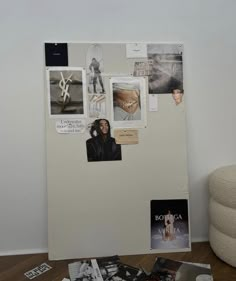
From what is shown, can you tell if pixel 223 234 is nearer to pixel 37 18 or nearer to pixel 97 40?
pixel 97 40

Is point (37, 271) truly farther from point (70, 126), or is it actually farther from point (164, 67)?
point (164, 67)

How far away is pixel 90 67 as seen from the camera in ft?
6.03

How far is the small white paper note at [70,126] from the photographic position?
1.84 metres

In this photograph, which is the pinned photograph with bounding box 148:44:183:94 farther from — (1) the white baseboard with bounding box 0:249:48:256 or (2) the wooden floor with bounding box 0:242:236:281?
(1) the white baseboard with bounding box 0:249:48:256

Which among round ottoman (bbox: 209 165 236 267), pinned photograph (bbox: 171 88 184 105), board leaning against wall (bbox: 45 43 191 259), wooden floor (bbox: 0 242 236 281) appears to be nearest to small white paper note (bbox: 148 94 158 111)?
board leaning against wall (bbox: 45 43 191 259)

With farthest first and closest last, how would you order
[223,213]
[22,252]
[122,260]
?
[22,252], [122,260], [223,213]

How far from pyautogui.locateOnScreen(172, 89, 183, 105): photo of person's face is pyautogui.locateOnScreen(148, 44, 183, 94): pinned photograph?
0.03m

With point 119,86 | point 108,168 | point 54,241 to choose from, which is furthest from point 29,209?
point 119,86

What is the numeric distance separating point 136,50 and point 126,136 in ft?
1.95

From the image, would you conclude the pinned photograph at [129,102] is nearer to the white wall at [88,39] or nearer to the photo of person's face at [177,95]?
the photo of person's face at [177,95]

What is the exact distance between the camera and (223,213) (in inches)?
67.6

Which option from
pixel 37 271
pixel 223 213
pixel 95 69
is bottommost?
pixel 37 271

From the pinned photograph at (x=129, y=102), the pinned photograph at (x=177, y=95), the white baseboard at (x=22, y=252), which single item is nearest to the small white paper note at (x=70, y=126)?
the pinned photograph at (x=129, y=102)

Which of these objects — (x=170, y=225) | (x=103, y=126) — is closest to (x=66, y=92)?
(x=103, y=126)
